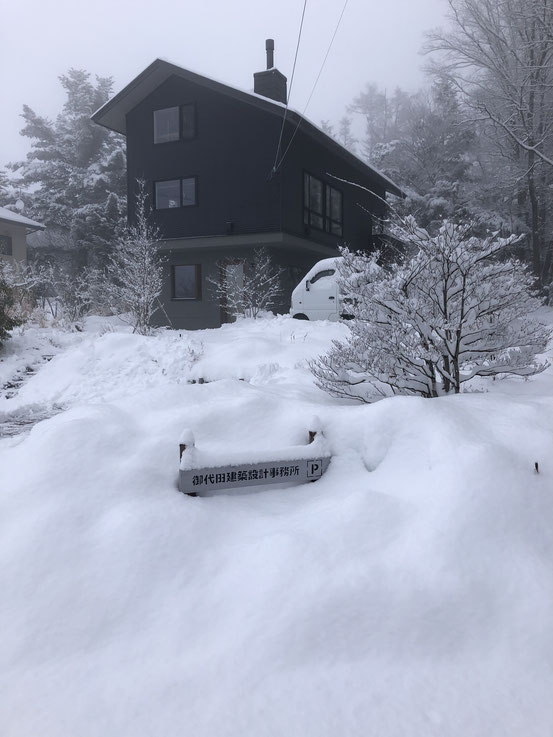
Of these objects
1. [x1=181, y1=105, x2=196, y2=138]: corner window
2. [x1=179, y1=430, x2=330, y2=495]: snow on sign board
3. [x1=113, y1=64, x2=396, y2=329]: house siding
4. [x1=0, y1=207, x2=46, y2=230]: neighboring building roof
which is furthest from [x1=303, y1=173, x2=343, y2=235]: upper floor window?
[x1=179, y1=430, x2=330, y2=495]: snow on sign board

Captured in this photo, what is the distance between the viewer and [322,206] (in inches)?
A: 794

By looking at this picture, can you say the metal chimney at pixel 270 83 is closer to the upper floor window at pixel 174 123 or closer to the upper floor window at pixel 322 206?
the upper floor window at pixel 174 123

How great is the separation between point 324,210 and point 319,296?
7867mm

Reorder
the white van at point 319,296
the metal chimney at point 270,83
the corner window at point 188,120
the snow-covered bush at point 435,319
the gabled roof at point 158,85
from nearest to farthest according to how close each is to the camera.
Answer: the snow-covered bush at point 435,319
the white van at point 319,296
the gabled roof at point 158,85
the metal chimney at point 270,83
the corner window at point 188,120

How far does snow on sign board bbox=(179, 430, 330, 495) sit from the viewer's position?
348 cm

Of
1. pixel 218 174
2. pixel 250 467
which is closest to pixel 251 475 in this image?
pixel 250 467

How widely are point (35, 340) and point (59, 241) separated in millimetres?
21055

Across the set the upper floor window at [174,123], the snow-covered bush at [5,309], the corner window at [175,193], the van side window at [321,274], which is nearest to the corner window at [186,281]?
the corner window at [175,193]

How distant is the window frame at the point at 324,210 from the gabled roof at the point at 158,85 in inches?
45.8

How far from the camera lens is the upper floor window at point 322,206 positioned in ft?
62.6

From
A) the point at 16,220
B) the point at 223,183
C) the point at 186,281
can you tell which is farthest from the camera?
the point at 16,220

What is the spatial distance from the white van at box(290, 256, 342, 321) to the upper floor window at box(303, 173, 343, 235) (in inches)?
222

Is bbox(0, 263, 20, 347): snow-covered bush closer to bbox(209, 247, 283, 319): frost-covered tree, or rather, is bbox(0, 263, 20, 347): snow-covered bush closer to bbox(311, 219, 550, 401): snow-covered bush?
bbox(209, 247, 283, 319): frost-covered tree

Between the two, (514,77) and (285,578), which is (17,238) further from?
(285,578)
